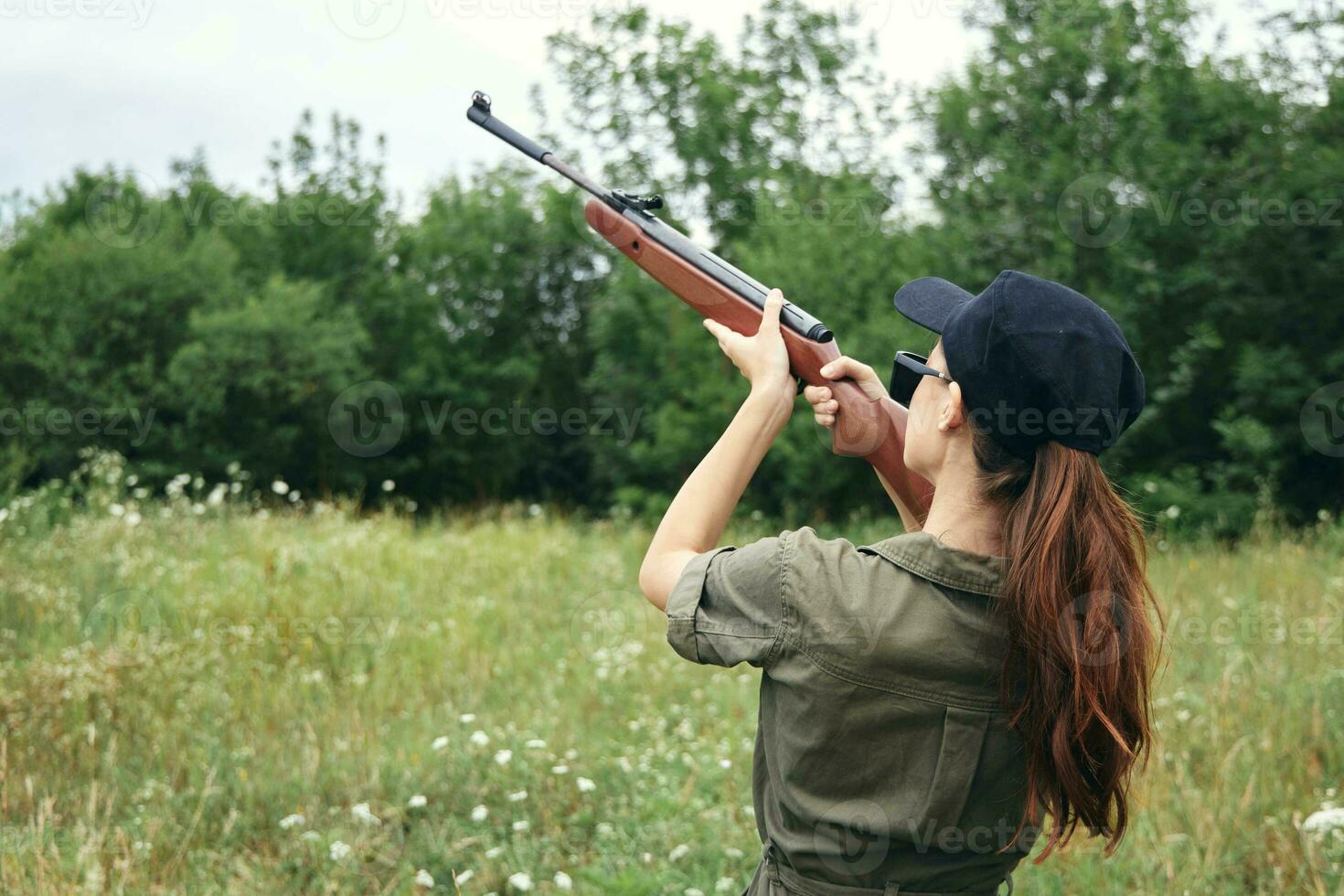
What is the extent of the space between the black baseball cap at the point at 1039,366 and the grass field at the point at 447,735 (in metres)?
2.03

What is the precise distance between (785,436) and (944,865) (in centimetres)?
1310

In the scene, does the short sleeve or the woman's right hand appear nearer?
the short sleeve

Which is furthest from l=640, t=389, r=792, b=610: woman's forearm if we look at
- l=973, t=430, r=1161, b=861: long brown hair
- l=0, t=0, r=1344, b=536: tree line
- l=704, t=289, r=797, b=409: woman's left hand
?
l=0, t=0, r=1344, b=536: tree line

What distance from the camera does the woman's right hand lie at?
6.63 ft

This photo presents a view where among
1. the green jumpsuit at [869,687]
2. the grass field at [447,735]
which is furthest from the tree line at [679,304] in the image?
the green jumpsuit at [869,687]

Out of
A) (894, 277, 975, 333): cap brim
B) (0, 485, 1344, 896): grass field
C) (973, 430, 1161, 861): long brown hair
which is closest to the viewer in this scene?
(973, 430, 1161, 861): long brown hair

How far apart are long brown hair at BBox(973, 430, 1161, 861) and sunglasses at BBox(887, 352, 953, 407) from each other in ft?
0.53

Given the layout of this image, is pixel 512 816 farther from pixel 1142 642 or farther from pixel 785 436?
pixel 785 436

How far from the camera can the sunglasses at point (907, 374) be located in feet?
5.57

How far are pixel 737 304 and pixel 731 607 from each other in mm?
939

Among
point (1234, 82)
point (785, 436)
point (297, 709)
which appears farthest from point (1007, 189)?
point (297, 709)

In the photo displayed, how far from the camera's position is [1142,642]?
1.60 metres

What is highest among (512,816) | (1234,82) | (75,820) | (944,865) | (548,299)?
(1234,82)

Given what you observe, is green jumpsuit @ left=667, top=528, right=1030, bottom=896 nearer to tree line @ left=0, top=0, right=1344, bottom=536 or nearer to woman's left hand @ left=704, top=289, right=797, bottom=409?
woman's left hand @ left=704, top=289, right=797, bottom=409
